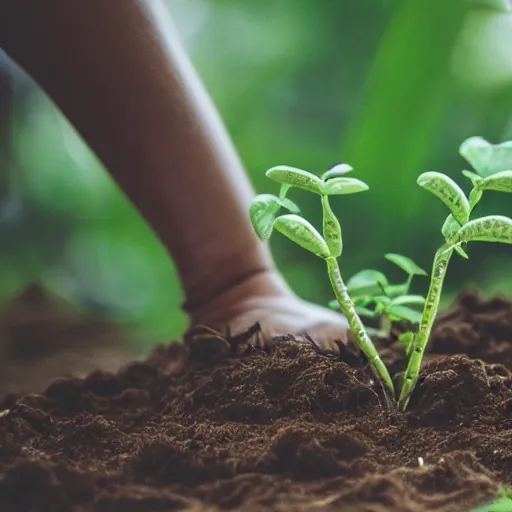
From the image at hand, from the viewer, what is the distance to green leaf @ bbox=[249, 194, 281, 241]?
2.22 feet

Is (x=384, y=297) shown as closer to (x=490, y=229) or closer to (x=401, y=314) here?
(x=401, y=314)

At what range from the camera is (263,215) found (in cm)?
68

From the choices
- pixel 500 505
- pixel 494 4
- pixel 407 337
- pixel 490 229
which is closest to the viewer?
pixel 500 505

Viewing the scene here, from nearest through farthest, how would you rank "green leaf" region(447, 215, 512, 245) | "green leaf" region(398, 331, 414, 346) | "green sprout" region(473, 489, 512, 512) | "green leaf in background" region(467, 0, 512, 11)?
1. "green sprout" region(473, 489, 512, 512)
2. "green leaf" region(447, 215, 512, 245)
3. "green leaf" region(398, 331, 414, 346)
4. "green leaf in background" region(467, 0, 512, 11)

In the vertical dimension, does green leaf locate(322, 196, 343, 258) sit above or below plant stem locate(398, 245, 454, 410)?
above

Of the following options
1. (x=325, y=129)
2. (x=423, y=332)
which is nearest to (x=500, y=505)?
(x=423, y=332)

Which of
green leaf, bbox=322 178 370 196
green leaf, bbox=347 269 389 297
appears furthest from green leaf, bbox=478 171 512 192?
green leaf, bbox=347 269 389 297

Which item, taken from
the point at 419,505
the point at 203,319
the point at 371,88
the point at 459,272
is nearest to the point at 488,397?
the point at 419,505

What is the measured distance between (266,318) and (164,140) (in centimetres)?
29

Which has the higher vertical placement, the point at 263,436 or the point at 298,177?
the point at 298,177

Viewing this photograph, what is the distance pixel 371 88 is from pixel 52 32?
26.8 inches

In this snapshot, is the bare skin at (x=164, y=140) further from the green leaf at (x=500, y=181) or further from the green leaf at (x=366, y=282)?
the green leaf at (x=500, y=181)

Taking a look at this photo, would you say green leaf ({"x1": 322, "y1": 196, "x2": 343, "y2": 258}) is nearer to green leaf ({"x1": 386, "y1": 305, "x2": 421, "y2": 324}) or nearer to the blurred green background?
green leaf ({"x1": 386, "y1": 305, "x2": 421, "y2": 324})

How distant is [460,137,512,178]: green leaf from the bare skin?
10.9 inches
